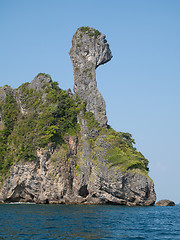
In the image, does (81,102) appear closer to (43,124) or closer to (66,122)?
(66,122)

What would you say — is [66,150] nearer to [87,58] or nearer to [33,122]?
[33,122]

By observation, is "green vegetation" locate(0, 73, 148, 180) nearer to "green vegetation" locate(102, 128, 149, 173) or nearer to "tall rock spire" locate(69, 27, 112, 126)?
"green vegetation" locate(102, 128, 149, 173)

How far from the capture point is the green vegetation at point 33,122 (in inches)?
2125

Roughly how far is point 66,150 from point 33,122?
8639mm

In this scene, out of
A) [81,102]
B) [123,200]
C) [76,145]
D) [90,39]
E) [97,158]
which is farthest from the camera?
[90,39]

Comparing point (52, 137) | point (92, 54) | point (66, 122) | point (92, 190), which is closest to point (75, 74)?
point (92, 54)

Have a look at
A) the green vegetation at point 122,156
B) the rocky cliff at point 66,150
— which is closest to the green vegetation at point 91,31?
the rocky cliff at point 66,150

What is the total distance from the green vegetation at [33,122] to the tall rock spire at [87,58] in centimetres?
403

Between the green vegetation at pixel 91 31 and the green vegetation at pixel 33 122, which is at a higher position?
the green vegetation at pixel 91 31

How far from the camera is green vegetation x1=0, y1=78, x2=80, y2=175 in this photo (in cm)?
5397

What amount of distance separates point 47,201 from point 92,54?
109 ft

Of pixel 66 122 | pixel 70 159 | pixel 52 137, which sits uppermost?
pixel 66 122

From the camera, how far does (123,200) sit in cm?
4881

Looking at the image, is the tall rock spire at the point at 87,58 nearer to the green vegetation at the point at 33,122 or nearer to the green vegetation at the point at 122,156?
the green vegetation at the point at 33,122
